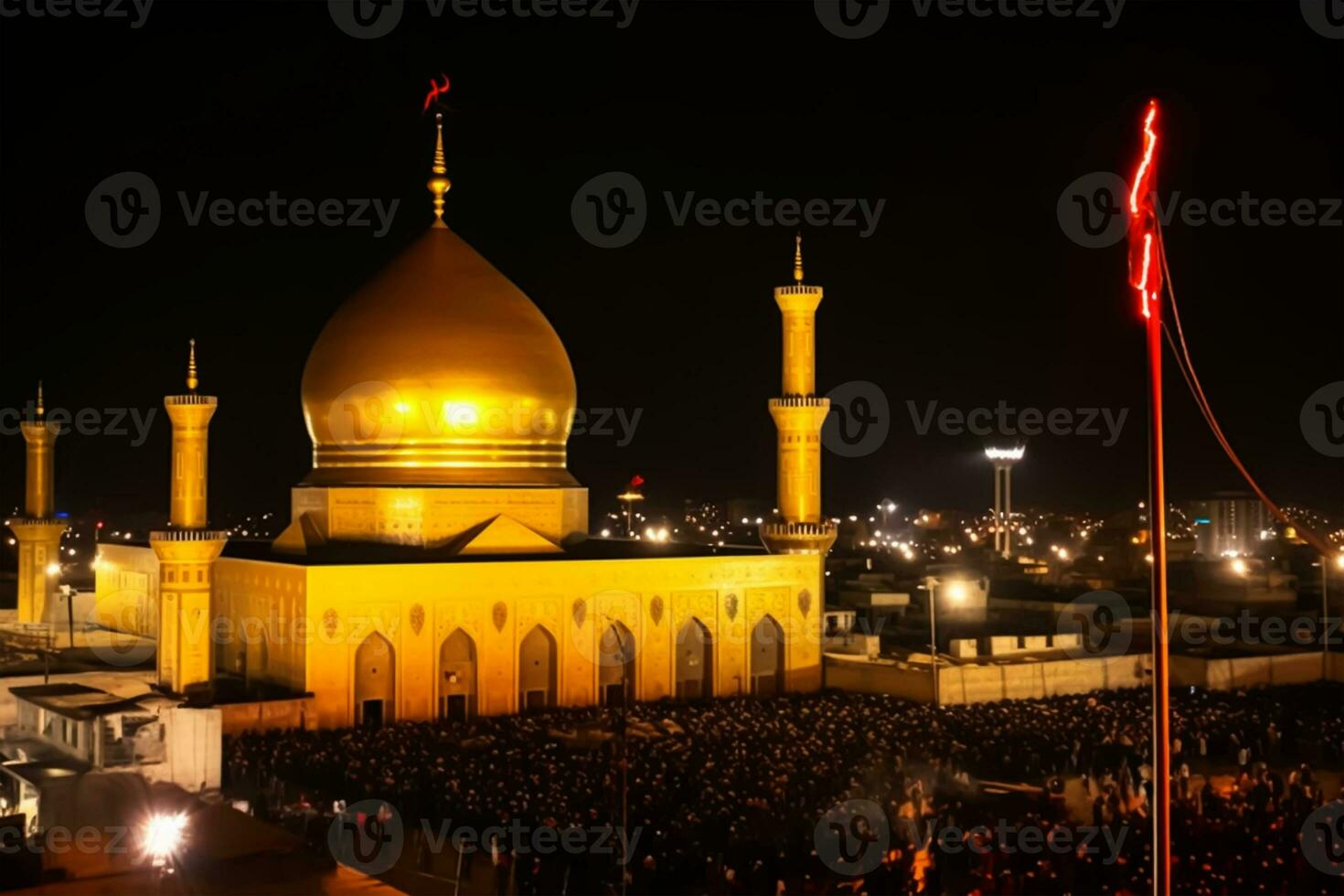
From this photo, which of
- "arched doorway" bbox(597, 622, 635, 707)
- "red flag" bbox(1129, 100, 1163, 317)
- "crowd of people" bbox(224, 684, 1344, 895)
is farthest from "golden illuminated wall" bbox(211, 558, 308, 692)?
"red flag" bbox(1129, 100, 1163, 317)

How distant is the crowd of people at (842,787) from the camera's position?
13414 mm

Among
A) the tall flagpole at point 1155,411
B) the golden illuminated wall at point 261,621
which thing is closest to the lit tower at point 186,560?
the golden illuminated wall at point 261,621

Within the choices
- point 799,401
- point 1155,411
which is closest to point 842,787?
point 1155,411

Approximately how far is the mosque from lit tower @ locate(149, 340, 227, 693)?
0.03m

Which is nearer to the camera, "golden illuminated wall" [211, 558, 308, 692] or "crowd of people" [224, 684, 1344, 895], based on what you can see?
"crowd of people" [224, 684, 1344, 895]

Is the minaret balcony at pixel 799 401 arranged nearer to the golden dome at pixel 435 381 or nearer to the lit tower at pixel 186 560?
the golden dome at pixel 435 381

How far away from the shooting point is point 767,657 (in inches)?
1041

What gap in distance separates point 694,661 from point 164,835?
13437 mm

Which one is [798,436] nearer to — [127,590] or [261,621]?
[261,621]

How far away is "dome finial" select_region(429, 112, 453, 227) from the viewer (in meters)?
27.8

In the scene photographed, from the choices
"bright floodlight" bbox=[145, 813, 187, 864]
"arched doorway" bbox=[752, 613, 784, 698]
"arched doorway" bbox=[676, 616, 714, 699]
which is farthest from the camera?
"arched doorway" bbox=[752, 613, 784, 698]

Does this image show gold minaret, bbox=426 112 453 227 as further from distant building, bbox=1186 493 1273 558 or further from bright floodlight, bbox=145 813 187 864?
distant building, bbox=1186 493 1273 558

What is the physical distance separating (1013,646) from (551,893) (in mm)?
14882

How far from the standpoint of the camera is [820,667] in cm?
2670
